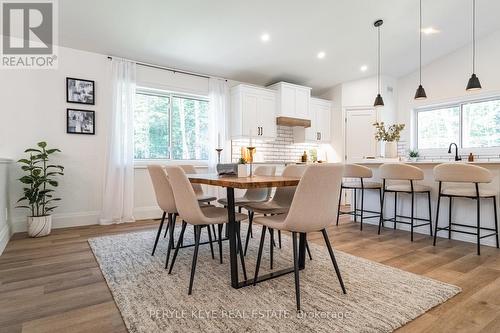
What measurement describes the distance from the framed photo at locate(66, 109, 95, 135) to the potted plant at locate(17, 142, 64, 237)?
40 centimetres

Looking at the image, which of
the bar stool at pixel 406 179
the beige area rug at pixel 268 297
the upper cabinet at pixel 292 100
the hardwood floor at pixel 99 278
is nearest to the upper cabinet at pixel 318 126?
the upper cabinet at pixel 292 100

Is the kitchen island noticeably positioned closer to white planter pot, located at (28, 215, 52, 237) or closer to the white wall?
the white wall

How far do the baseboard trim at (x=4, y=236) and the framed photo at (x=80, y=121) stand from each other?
4.89ft

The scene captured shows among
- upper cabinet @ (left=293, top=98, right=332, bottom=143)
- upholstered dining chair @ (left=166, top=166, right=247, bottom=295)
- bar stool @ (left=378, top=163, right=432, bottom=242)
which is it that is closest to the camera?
upholstered dining chair @ (left=166, top=166, right=247, bottom=295)

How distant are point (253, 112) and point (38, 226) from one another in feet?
12.5

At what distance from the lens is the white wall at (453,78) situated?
5066 millimetres

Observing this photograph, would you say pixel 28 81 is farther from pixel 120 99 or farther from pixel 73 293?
pixel 73 293

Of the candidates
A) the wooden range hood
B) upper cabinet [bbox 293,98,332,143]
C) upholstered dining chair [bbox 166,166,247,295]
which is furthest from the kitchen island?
→ upholstered dining chair [bbox 166,166,247,295]

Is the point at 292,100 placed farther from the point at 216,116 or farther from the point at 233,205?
the point at 233,205

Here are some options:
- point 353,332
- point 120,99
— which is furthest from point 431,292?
point 120,99

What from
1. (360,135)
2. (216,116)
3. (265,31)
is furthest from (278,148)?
(265,31)

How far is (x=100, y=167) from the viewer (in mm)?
4355

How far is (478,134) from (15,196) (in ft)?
25.6

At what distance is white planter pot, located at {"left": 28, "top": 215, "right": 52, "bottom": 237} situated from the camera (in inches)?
139
